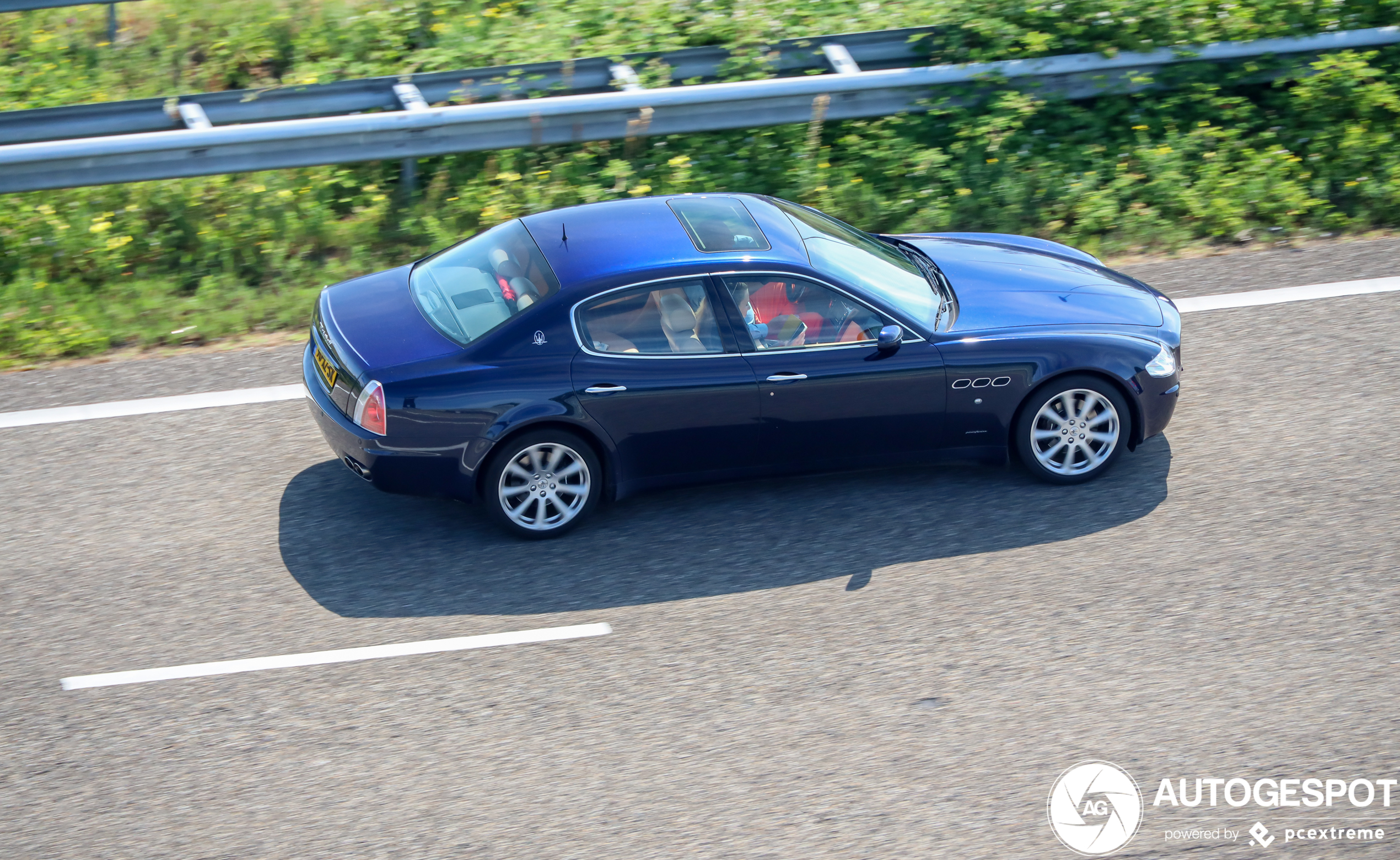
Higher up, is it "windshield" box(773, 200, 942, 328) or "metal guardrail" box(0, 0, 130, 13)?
"metal guardrail" box(0, 0, 130, 13)

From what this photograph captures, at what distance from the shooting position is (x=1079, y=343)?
6.44 metres

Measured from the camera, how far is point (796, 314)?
6.27 m

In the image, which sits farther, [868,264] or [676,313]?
[868,264]

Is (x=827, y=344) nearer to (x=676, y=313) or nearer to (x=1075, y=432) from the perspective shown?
(x=676, y=313)

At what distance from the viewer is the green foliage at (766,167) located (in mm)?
9102

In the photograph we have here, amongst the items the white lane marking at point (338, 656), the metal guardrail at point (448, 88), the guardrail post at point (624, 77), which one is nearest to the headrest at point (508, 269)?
the white lane marking at point (338, 656)

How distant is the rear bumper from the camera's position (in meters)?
5.99

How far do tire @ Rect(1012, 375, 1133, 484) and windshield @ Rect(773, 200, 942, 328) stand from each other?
2.28ft

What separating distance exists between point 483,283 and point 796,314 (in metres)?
1.53

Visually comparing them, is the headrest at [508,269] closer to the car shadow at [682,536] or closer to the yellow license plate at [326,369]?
the yellow license plate at [326,369]

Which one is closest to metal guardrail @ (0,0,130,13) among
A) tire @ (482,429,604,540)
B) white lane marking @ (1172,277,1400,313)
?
tire @ (482,429,604,540)

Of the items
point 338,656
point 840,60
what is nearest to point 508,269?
point 338,656

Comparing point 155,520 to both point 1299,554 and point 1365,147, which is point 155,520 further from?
point 1365,147

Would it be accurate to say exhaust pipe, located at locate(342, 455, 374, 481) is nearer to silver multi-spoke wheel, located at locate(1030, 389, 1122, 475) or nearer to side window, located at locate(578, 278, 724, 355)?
side window, located at locate(578, 278, 724, 355)
